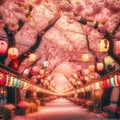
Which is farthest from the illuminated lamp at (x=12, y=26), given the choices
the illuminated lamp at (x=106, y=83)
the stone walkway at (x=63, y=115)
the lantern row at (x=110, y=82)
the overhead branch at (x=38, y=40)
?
the illuminated lamp at (x=106, y=83)

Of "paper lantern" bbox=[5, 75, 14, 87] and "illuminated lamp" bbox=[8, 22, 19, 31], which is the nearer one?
"illuminated lamp" bbox=[8, 22, 19, 31]

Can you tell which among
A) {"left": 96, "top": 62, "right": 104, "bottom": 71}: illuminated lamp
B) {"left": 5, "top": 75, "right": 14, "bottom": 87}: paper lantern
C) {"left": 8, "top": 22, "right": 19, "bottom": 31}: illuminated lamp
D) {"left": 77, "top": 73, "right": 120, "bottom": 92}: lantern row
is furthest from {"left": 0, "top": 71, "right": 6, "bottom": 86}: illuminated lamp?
{"left": 96, "top": 62, "right": 104, "bottom": 71}: illuminated lamp

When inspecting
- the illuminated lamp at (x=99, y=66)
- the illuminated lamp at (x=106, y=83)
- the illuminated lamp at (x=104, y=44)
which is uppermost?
the illuminated lamp at (x=104, y=44)

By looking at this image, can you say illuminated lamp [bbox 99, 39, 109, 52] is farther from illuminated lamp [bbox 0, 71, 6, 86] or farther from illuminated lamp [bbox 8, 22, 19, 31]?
illuminated lamp [bbox 0, 71, 6, 86]

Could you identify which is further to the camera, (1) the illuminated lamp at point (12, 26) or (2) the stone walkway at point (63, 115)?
(2) the stone walkway at point (63, 115)

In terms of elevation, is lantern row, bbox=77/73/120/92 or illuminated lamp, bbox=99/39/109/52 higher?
illuminated lamp, bbox=99/39/109/52

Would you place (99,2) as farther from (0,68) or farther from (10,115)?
(10,115)

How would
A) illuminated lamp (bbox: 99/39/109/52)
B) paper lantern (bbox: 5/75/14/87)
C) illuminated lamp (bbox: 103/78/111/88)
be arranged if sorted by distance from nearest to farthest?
illuminated lamp (bbox: 99/39/109/52)
paper lantern (bbox: 5/75/14/87)
illuminated lamp (bbox: 103/78/111/88)

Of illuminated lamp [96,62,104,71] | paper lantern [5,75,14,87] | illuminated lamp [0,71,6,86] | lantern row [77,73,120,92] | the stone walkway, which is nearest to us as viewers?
illuminated lamp [0,71,6,86]

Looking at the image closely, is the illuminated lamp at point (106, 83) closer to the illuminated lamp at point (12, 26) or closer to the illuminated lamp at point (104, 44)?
the illuminated lamp at point (104, 44)

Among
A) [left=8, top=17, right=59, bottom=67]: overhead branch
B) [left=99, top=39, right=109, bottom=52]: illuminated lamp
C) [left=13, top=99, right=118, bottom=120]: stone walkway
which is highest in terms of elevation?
[left=8, top=17, right=59, bottom=67]: overhead branch

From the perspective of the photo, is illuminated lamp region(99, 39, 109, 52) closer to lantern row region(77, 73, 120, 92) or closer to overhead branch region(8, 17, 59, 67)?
lantern row region(77, 73, 120, 92)

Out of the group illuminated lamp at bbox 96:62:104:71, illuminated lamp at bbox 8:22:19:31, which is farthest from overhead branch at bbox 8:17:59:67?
illuminated lamp at bbox 96:62:104:71

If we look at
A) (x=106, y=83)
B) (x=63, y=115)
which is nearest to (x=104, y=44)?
(x=106, y=83)
